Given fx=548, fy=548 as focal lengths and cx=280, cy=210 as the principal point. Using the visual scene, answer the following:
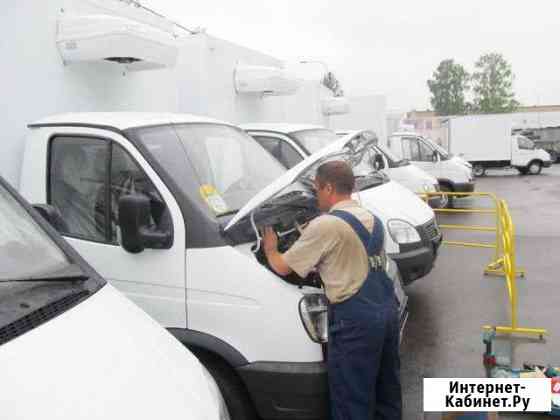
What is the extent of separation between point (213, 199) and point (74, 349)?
5.10 ft

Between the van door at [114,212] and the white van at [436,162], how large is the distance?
478 inches

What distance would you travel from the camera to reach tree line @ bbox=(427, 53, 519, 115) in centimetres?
6178

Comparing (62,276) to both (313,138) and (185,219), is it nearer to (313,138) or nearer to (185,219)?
(185,219)

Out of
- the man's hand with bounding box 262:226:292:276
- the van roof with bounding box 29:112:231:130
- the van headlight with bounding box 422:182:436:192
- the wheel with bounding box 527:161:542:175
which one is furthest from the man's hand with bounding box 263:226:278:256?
the wheel with bounding box 527:161:542:175

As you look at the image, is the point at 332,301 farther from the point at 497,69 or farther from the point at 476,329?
the point at 497,69

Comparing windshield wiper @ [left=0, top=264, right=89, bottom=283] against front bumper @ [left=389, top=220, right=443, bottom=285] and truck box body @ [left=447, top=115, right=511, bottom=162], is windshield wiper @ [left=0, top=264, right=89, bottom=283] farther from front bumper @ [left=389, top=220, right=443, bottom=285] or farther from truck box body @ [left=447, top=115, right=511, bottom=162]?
truck box body @ [left=447, top=115, right=511, bottom=162]

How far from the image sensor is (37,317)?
6.81ft

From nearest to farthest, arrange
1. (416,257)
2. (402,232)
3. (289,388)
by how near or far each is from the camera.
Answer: (289,388), (416,257), (402,232)

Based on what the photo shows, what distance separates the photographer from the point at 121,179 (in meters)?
3.50

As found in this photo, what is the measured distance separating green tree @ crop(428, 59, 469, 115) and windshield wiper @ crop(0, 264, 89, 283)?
69.1 metres

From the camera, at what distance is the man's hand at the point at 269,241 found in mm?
3113

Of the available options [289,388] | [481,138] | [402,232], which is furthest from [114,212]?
[481,138]

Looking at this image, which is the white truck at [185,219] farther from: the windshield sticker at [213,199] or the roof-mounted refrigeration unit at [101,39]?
the roof-mounted refrigeration unit at [101,39]

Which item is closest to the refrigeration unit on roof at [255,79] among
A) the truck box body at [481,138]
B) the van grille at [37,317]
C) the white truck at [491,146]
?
the van grille at [37,317]
